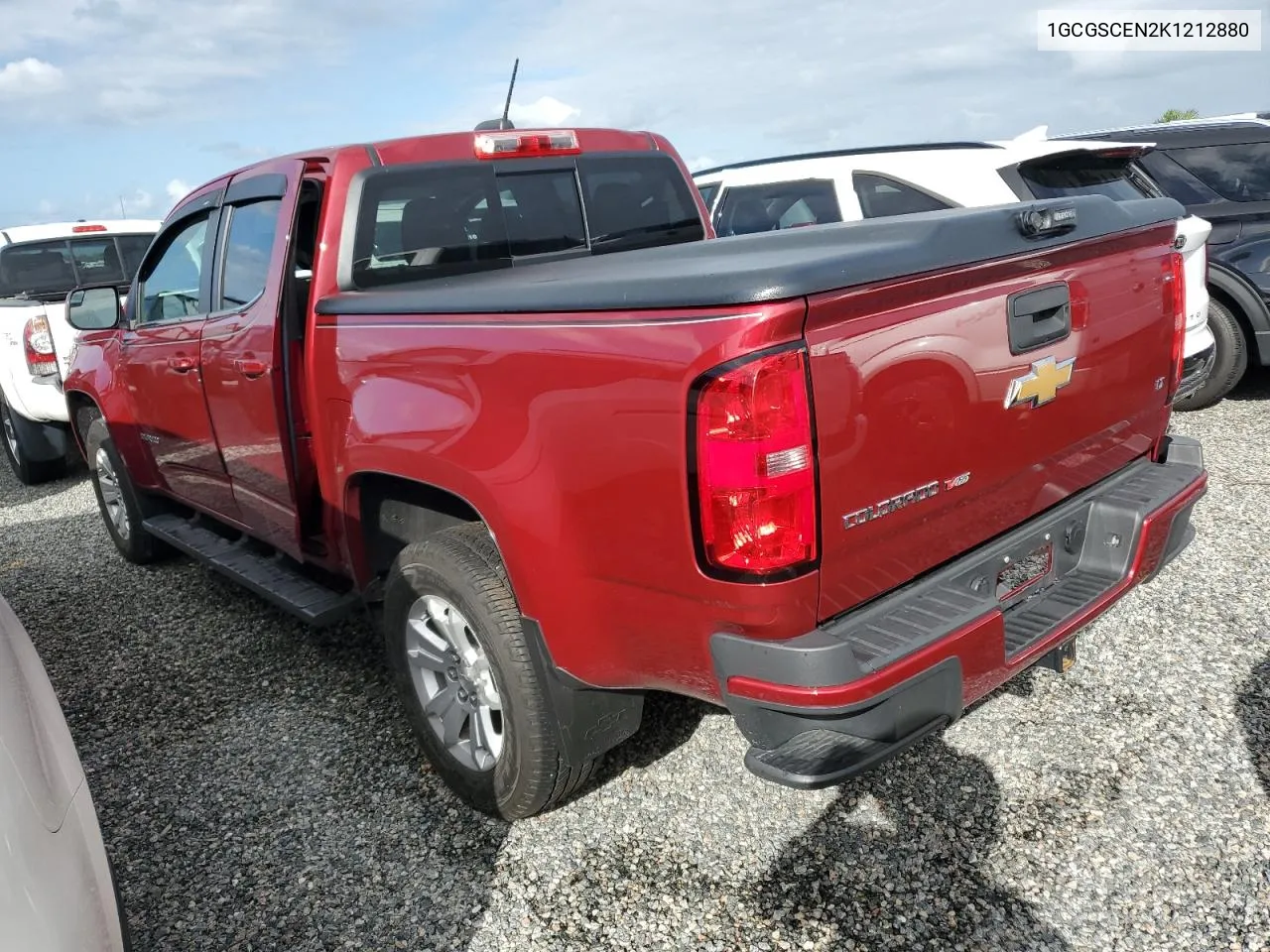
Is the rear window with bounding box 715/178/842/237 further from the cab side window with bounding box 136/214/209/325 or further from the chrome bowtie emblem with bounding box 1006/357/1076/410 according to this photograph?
Result: the chrome bowtie emblem with bounding box 1006/357/1076/410

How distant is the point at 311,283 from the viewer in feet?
9.96

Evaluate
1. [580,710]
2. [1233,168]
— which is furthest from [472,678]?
[1233,168]

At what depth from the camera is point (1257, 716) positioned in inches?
119

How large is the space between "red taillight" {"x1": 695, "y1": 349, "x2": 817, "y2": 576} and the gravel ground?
1035 millimetres

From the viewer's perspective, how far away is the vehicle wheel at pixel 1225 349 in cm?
644

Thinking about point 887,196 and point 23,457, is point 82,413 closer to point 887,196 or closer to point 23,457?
point 23,457

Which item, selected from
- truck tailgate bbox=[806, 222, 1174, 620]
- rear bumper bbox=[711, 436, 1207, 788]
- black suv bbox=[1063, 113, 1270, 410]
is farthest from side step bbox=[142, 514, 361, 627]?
black suv bbox=[1063, 113, 1270, 410]

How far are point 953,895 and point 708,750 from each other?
3.00ft

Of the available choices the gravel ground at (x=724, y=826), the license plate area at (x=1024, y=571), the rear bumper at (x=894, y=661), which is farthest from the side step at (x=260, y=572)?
the license plate area at (x=1024, y=571)

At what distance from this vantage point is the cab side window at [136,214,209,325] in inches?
156

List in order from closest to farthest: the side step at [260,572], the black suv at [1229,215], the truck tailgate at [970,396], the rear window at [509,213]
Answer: the truck tailgate at [970,396]
the rear window at [509,213]
the side step at [260,572]
the black suv at [1229,215]

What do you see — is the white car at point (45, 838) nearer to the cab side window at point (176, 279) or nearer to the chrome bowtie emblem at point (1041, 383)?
the chrome bowtie emblem at point (1041, 383)

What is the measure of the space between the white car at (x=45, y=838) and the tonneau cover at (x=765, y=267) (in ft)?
4.13

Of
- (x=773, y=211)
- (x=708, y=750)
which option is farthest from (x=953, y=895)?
(x=773, y=211)
